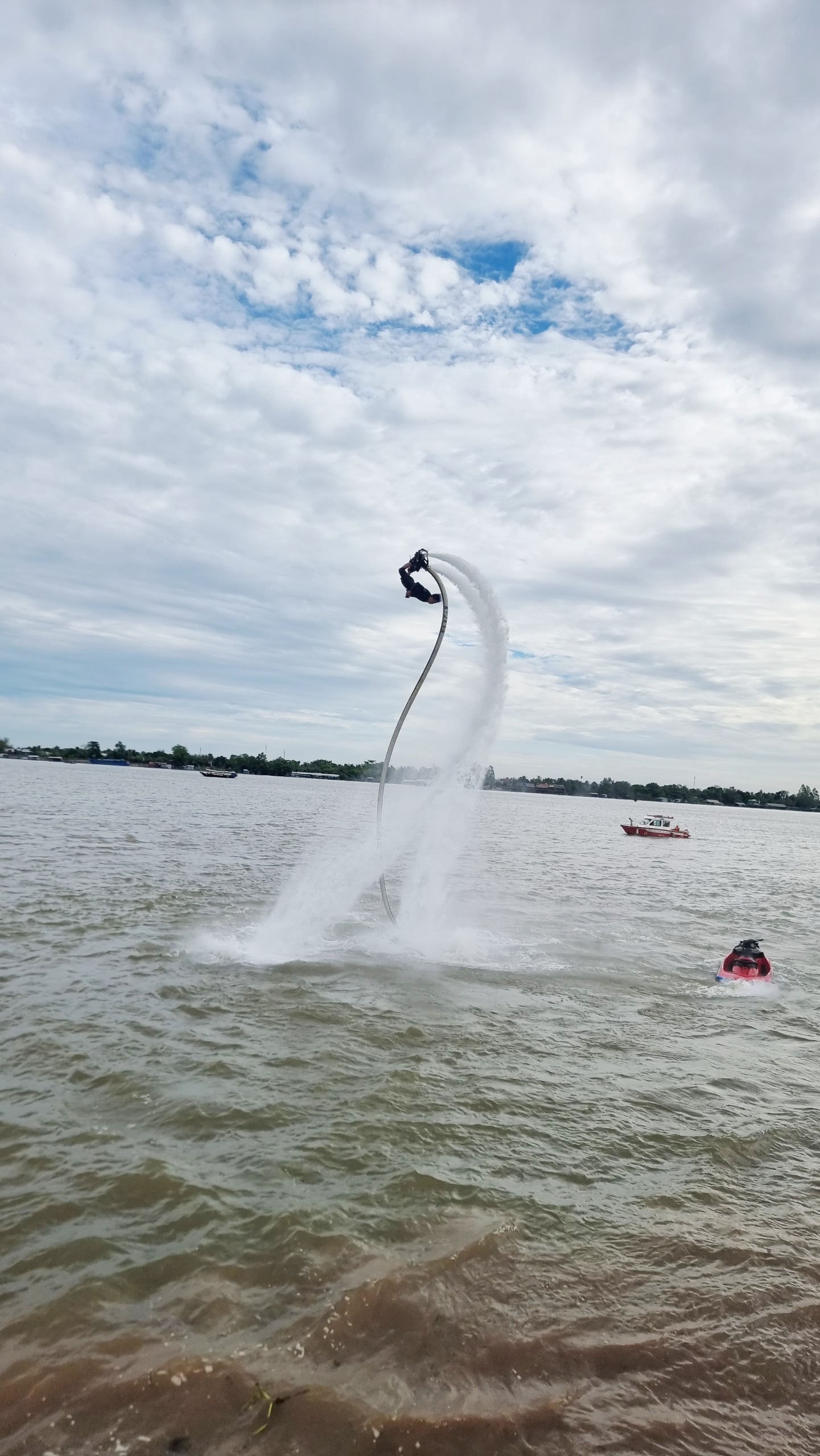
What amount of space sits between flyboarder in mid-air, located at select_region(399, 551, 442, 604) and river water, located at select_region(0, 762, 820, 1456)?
19.0 feet

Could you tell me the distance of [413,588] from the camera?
16312mm

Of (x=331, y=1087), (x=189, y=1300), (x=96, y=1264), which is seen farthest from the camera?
(x=331, y=1087)

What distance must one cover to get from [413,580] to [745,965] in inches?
487

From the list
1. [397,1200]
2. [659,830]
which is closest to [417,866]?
[397,1200]

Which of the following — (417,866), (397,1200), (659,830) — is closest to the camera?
(397,1200)

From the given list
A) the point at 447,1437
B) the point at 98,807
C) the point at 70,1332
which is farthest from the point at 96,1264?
the point at 98,807

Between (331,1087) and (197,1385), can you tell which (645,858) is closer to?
(331,1087)

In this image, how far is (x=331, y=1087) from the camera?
10742mm

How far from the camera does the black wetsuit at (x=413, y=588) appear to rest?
16266 mm

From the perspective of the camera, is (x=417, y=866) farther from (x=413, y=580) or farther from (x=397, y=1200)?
(x=397, y=1200)

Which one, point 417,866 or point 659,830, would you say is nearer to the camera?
point 417,866

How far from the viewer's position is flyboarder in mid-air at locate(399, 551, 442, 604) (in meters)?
16.2

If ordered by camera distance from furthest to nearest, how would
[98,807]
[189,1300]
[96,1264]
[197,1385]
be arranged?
[98,807]
[96,1264]
[189,1300]
[197,1385]

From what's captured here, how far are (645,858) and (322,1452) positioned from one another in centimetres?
6186
